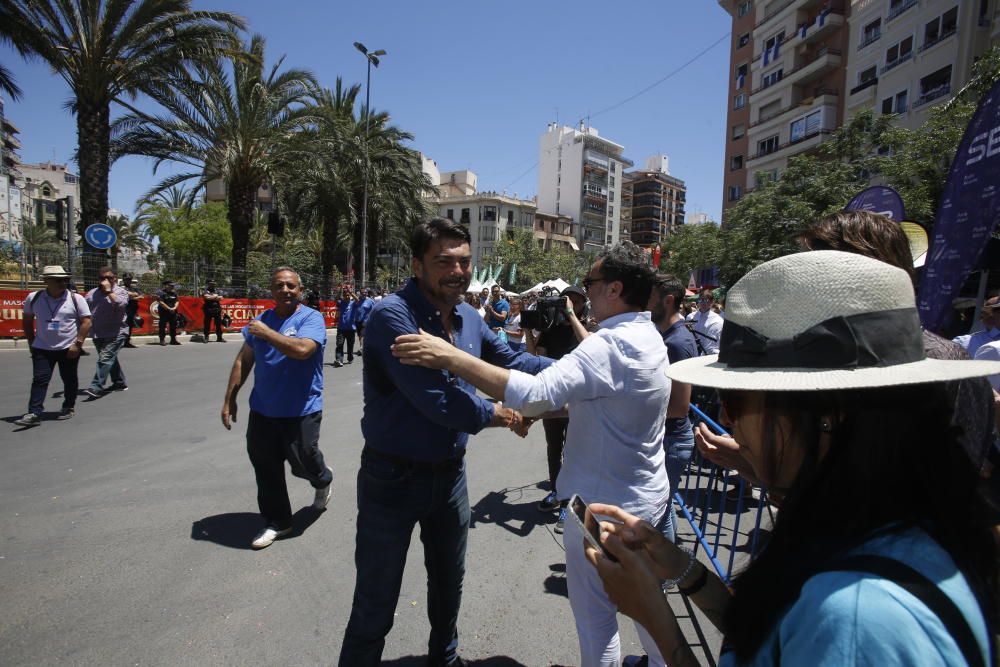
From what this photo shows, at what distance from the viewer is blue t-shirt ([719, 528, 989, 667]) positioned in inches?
26.2

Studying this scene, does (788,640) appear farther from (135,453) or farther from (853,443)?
(135,453)

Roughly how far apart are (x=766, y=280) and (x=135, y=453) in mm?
6436

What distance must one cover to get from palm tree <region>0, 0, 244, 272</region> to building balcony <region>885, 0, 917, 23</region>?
28.0 meters

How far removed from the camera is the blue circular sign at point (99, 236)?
12.9 metres

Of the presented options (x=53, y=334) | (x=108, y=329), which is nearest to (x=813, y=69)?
(x=108, y=329)

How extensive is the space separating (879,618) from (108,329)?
10.2 m

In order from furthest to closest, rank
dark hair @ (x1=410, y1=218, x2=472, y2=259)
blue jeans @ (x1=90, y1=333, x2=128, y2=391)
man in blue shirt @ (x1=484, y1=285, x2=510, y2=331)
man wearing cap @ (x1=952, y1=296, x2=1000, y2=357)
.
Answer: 1. man in blue shirt @ (x1=484, y1=285, x2=510, y2=331)
2. blue jeans @ (x1=90, y1=333, x2=128, y2=391)
3. man wearing cap @ (x1=952, y1=296, x2=1000, y2=357)
4. dark hair @ (x1=410, y1=218, x2=472, y2=259)

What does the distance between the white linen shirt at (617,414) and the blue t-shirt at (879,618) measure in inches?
48.2

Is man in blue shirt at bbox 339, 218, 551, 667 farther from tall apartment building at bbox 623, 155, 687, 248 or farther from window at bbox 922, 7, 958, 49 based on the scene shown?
tall apartment building at bbox 623, 155, 687, 248

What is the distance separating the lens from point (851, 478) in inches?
33.2

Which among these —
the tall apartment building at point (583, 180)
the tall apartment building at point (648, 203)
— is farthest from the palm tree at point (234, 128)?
the tall apartment building at point (648, 203)

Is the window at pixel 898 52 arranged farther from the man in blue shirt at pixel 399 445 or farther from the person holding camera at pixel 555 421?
the man in blue shirt at pixel 399 445

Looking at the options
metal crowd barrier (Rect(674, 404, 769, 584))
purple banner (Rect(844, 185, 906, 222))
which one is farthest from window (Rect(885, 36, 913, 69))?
metal crowd barrier (Rect(674, 404, 769, 584))

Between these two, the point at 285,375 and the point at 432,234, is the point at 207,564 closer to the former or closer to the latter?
the point at 285,375
